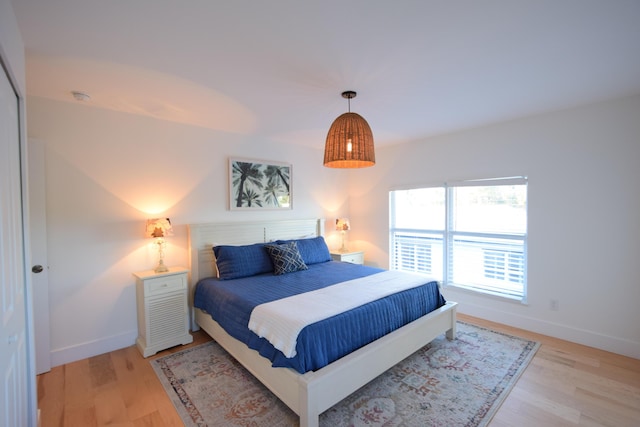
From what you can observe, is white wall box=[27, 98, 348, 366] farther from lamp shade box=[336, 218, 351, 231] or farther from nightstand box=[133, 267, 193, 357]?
lamp shade box=[336, 218, 351, 231]

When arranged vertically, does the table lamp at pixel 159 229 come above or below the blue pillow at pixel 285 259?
above

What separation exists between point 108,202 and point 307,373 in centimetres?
256

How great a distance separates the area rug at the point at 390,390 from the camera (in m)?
2.00

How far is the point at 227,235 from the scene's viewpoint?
368 centimetres

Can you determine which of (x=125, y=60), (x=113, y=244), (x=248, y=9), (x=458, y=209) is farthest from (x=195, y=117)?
(x=458, y=209)

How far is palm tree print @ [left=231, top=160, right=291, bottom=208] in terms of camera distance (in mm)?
3836

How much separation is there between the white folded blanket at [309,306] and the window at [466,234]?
49.0 inches

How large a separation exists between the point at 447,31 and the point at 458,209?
2722 millimetres

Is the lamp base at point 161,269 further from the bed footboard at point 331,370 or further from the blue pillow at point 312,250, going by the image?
the blue pillow at point 312,250

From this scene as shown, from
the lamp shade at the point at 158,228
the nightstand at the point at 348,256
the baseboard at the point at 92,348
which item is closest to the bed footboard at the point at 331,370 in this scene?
the baseboard at the point at 92,348

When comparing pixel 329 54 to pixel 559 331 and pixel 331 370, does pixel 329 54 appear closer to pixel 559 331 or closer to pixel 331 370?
pixel 331 370

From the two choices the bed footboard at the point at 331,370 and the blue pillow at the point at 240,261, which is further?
the blue pillow at the point at 240,261

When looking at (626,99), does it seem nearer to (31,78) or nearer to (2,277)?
(2,277)

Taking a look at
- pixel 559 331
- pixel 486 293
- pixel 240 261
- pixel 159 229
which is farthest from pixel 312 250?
pixel 559 331
